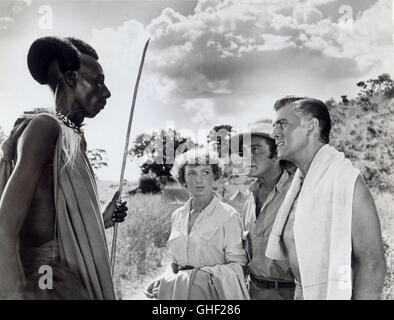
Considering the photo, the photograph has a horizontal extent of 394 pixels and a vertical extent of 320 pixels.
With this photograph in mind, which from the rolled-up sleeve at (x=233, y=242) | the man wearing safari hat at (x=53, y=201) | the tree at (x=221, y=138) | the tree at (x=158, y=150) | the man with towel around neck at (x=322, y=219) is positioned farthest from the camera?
the tree at (x=158, y=150)

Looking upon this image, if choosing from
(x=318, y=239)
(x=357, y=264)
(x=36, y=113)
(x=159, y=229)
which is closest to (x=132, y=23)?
(x=36, y=113)

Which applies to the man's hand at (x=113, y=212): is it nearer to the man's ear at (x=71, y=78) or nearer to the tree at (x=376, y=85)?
the man's ear at (x=71, y=78)

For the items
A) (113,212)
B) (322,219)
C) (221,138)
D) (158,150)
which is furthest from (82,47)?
(322,219)

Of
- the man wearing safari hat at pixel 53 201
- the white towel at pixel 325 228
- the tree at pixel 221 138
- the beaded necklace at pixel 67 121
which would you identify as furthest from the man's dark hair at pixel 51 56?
the white towel at pixel 325 228

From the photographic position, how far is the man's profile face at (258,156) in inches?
125

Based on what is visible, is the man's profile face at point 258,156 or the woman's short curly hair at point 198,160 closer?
the woman's short curly hair at point 198,160

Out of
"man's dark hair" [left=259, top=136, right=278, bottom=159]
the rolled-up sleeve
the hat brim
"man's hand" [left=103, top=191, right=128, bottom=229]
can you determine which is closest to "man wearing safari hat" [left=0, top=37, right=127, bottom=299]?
"man's hand" [left=103, top=191, right=128, bottom=229]

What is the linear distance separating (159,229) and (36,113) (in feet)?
4.36

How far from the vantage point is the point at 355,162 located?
11.6ft

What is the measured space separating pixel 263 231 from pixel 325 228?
48 cm

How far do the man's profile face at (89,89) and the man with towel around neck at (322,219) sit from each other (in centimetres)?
110

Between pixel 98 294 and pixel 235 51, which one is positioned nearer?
pixel 98 294

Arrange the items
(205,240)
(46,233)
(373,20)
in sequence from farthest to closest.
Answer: (373,20) → (205,240) → (46,233)

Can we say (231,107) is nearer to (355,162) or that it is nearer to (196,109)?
(196,109)
